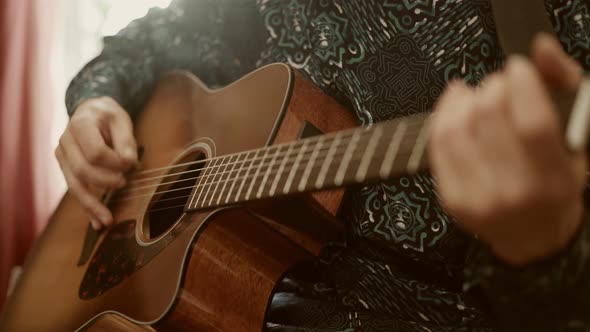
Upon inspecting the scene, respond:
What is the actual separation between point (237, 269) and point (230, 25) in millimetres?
681

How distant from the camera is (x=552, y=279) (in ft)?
Answer: 1.37

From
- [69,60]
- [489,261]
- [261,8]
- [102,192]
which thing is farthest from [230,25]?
[69,60]

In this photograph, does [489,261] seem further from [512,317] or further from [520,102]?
[520,102]

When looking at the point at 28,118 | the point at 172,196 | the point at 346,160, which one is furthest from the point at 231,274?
the point at 28,118

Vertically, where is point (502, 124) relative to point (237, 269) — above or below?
above

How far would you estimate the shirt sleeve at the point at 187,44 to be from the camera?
1151 mm

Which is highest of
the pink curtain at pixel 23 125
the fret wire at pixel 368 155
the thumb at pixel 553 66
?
the thumb at pixel 553 66

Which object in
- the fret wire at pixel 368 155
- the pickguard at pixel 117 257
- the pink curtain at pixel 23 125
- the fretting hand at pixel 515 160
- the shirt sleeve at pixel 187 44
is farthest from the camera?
the pink curtain at pixel 23 125

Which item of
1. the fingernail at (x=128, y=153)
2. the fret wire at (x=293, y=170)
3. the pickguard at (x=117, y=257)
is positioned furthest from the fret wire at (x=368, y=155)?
the fingernail at (x=128, y=153)

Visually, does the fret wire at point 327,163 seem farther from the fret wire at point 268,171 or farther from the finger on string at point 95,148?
the finger on string at point 95,148

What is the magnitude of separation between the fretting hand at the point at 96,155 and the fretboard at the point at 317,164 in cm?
29

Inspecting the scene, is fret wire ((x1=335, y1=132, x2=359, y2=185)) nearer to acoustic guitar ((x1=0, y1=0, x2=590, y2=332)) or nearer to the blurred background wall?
acoustic guitar ((x1=0, y1=0, x2=590, y2=332))

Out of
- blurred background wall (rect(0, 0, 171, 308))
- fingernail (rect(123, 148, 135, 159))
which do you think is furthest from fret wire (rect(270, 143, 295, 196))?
blurred background wall (rect(0, 0, 171, 308))

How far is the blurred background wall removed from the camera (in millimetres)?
1651
